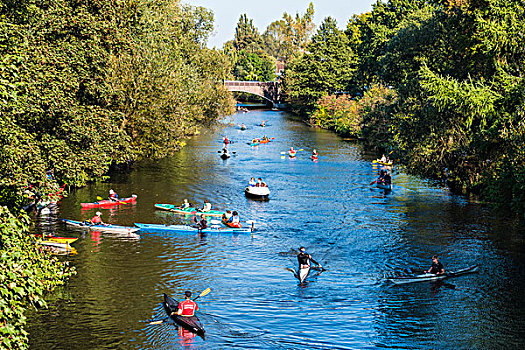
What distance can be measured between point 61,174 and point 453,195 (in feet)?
111

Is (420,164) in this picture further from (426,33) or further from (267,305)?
(267,305)

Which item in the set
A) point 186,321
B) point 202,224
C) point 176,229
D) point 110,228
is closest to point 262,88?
point 202,224

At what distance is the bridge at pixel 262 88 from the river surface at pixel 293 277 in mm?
97457

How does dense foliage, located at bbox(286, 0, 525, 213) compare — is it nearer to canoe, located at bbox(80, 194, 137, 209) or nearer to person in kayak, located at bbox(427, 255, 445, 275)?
person in kayak, located at bbox(427, 255, 445, 275)

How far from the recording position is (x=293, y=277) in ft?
100

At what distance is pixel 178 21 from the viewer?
77.4m

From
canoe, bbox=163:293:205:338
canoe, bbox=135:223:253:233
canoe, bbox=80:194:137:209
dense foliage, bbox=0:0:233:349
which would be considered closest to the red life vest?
canoe, bbox=163:293:205:338

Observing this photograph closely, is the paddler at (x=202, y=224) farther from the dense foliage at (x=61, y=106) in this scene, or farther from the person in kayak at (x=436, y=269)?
the person in kayak at (x=436, y=269)

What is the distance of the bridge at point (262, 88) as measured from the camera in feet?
492

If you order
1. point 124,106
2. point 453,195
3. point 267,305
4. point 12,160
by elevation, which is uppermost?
point 124,106

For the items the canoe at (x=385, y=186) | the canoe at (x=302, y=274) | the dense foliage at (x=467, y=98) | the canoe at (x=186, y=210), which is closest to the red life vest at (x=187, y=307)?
the canoe at (x=302, y=274)

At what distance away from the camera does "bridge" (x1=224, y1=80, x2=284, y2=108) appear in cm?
14988

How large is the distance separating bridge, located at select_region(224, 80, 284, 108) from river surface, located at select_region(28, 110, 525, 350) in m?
97.5

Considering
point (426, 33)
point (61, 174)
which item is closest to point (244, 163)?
point (426, 33)
